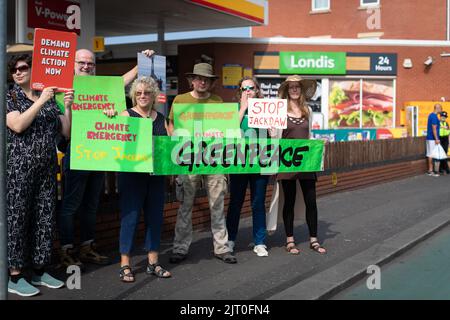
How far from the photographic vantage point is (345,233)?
7.65 metres

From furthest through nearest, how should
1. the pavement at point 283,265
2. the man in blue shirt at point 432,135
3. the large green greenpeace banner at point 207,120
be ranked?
the man in blue shirt at point 432,135, the large green greenpeace banner at point 207,120, the pavement at point 283,265

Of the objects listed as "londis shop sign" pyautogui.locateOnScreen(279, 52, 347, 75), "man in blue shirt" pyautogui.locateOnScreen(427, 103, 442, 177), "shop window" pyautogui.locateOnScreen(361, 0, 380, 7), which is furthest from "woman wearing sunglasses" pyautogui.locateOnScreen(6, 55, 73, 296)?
"shop window" pyautogui.locateOnScreen(361, 0, 380, 7)

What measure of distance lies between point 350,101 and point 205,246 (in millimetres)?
15192

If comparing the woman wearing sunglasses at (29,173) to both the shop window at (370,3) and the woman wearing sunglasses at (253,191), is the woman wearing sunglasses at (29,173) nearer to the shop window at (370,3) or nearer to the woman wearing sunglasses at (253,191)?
the woman wearing sunglasses at (253,191)

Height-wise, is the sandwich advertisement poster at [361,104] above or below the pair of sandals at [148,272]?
above

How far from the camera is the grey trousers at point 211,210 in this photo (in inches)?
234

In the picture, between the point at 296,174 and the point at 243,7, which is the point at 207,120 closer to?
the point at 296,174

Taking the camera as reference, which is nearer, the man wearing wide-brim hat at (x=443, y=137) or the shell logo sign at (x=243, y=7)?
the shell logo sign at (x=243, y=7)

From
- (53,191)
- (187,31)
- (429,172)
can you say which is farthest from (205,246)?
(187,31)

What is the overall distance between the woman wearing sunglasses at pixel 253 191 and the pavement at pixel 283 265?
22 cm

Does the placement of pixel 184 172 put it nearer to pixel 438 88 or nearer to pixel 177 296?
pixel 177 296

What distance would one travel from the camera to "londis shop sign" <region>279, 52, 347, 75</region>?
19.9m

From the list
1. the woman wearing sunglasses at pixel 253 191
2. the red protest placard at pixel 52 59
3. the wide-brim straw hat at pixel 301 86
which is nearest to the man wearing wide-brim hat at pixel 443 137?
the wide-brim straw hat at pixel 301 86

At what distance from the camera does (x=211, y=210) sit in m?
6.00
